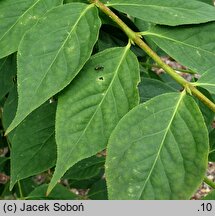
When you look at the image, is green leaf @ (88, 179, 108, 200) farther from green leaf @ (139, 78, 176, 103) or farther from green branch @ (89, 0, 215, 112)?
green branch @ (89, 0, 215, 112)

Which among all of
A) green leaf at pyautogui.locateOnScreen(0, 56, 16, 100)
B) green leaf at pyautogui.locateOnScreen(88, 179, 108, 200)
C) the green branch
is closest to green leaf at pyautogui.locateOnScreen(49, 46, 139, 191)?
the green branch

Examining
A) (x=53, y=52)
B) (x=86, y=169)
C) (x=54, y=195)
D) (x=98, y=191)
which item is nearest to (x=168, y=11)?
(x=53, y=52)

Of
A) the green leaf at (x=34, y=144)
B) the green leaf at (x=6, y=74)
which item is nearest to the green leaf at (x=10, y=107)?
the green leaf at (x=6, y=74)

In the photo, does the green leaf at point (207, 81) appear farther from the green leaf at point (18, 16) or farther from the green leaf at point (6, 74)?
the green leaf at point (6, 74)

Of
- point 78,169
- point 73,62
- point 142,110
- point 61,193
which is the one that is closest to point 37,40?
point 73,62

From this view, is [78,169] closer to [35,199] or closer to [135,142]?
[35,199]
